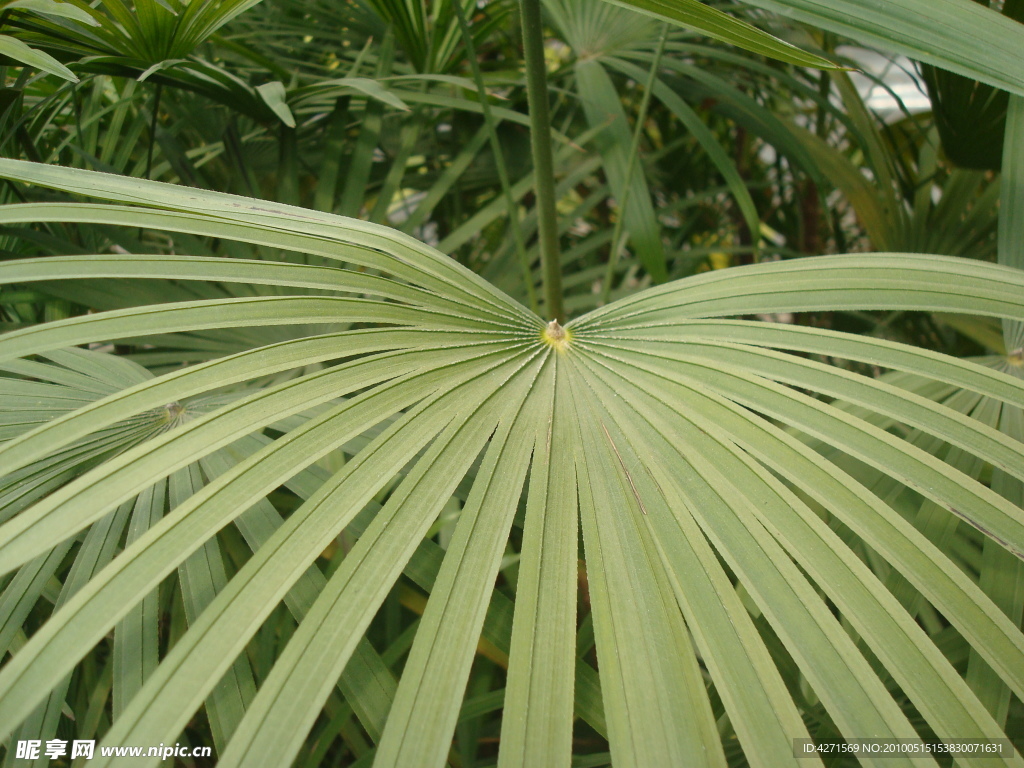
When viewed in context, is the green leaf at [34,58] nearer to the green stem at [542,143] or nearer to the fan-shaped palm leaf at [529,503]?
the fan-shaped palm leaf at [529,503]

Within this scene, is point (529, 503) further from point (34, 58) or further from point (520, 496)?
point (34, 58)

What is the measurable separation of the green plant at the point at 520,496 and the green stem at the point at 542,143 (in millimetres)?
172

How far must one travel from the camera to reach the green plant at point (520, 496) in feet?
1.14

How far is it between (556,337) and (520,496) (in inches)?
6.5

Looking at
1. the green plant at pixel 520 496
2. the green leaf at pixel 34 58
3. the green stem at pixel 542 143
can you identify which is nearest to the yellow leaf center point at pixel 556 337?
the green plant at pixel 520 496

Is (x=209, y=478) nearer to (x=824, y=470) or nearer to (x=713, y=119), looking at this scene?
(x=824, y=470)

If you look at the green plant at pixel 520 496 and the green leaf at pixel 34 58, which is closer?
the green plant at pixel 520 496

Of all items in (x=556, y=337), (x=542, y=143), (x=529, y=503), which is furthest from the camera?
(x=542, y=143)

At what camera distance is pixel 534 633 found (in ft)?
1.27

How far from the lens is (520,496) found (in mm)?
473

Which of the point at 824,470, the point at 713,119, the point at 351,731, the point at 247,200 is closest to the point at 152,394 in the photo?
the point at 247,200

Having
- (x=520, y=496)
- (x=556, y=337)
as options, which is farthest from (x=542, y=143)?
(x=520, y=496)

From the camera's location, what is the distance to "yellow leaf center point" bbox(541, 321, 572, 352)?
57 centimetres

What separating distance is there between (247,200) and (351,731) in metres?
0.63
